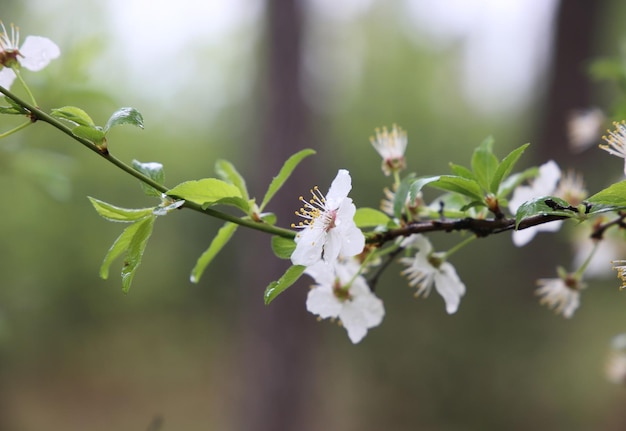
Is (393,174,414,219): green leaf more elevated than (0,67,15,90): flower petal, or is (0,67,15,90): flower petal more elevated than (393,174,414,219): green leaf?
(0,67,15,90): flower petal

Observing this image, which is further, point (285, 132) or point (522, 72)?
point (522, 72)

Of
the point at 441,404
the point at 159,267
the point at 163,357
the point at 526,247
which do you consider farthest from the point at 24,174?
the point at 163,357

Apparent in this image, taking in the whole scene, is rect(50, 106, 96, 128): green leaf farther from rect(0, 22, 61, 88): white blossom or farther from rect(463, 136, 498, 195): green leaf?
rect(463, 136, 498, 195): green leaf

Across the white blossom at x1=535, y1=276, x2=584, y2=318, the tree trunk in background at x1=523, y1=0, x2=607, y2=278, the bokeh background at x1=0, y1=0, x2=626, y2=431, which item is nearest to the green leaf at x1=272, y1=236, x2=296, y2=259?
the white blossom at x1=535, y1=276, x2=584, y2=318

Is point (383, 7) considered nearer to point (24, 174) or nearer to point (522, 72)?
point (522, 72)

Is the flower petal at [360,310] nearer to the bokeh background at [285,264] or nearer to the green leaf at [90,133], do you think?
the green leaf at [90,133]

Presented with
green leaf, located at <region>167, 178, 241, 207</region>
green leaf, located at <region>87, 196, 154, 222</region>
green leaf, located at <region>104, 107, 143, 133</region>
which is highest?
green leaf, located at <region>104, 107, 143, 133</region>

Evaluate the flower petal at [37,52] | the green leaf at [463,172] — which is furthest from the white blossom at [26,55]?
the green leaf at [463,172]
